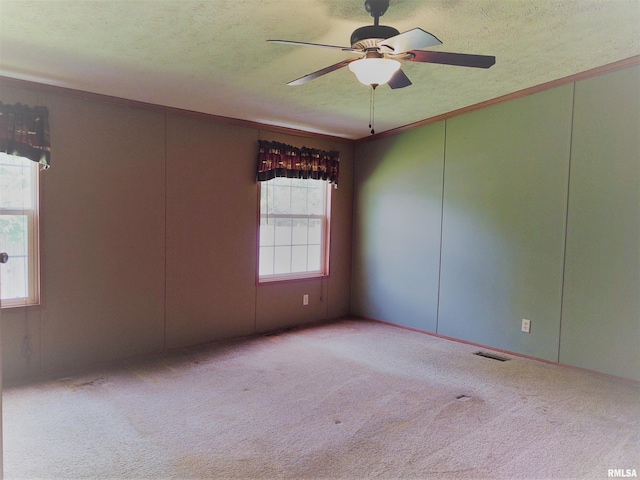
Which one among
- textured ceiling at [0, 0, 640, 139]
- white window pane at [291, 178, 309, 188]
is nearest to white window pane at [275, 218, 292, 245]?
white window pane at [291, 178, 309, 188]

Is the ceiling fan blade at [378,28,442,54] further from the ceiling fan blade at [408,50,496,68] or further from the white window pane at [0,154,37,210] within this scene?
the white window pane at [0,154,37,210]

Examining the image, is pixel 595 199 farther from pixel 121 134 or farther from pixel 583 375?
pixel 121 134

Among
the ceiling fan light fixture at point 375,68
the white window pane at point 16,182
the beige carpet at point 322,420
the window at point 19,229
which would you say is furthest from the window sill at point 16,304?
the ceiling fan light fixture at point 375,68

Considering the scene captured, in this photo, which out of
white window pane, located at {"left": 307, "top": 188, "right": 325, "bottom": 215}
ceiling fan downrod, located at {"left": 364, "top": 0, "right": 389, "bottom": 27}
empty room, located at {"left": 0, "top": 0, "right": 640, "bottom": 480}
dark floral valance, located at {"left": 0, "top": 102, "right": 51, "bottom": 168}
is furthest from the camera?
white window pane, located at {"left": 307, "top": 188, "right": 325, "bottom": 215}

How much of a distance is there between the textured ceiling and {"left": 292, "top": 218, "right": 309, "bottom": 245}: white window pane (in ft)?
4.94

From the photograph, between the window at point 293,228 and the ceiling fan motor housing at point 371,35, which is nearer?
the ceiling fan motor housing at point 371,35

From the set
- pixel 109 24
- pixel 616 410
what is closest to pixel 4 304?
pixel 109 24

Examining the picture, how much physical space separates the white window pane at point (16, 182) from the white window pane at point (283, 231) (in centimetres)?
236

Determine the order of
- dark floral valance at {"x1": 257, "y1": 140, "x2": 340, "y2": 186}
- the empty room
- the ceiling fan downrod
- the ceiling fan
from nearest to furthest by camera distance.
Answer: the ceiling fan < the ceiling fan downrod < the empty room < dark floral valance at {"x1": 257, "y1": 140, "x2": 340, "y2": 186}

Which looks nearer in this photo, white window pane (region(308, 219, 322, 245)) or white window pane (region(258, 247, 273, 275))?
white window pane (region(258, 247, 273, 275))

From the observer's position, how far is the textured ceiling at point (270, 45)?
7.89 ft

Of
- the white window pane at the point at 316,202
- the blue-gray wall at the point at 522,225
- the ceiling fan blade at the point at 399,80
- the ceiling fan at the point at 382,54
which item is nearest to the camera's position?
the ceiling fan at the point at 382,54

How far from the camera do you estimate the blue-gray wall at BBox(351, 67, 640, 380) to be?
11.2 feet

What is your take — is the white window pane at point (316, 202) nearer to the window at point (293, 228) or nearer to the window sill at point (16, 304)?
the window at point (293, 228)
